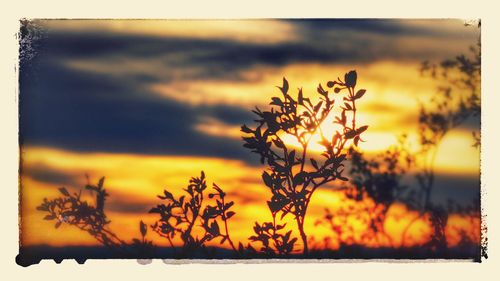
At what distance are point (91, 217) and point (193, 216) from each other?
716 millimetres

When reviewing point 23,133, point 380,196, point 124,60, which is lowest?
point 380,196

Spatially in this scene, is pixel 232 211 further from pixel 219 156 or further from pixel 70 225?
pixel 70 225

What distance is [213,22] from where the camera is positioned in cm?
695

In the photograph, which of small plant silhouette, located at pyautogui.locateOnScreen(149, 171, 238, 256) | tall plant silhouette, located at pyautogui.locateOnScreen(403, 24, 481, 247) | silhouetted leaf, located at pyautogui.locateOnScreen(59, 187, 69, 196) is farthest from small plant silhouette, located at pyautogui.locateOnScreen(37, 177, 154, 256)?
tall plant silhouette, located at pyautogui.locateOnScreen(403, 24, 481, 247)

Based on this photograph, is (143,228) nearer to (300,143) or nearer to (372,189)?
(300,143)

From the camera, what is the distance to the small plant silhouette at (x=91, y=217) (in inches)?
274

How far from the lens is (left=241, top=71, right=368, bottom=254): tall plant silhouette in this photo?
690 centimetres

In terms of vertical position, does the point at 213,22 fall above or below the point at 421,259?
above

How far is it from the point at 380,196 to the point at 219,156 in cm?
117

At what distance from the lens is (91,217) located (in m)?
6.97

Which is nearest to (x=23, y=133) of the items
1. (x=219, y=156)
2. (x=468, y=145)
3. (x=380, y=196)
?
(x=219, y=156)

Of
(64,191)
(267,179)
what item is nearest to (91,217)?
(64,191)

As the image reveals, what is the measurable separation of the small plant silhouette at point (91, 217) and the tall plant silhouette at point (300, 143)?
3.17 ft

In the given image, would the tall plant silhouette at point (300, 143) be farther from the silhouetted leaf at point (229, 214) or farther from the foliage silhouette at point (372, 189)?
the silhouetted leaf at point (229, 214)
